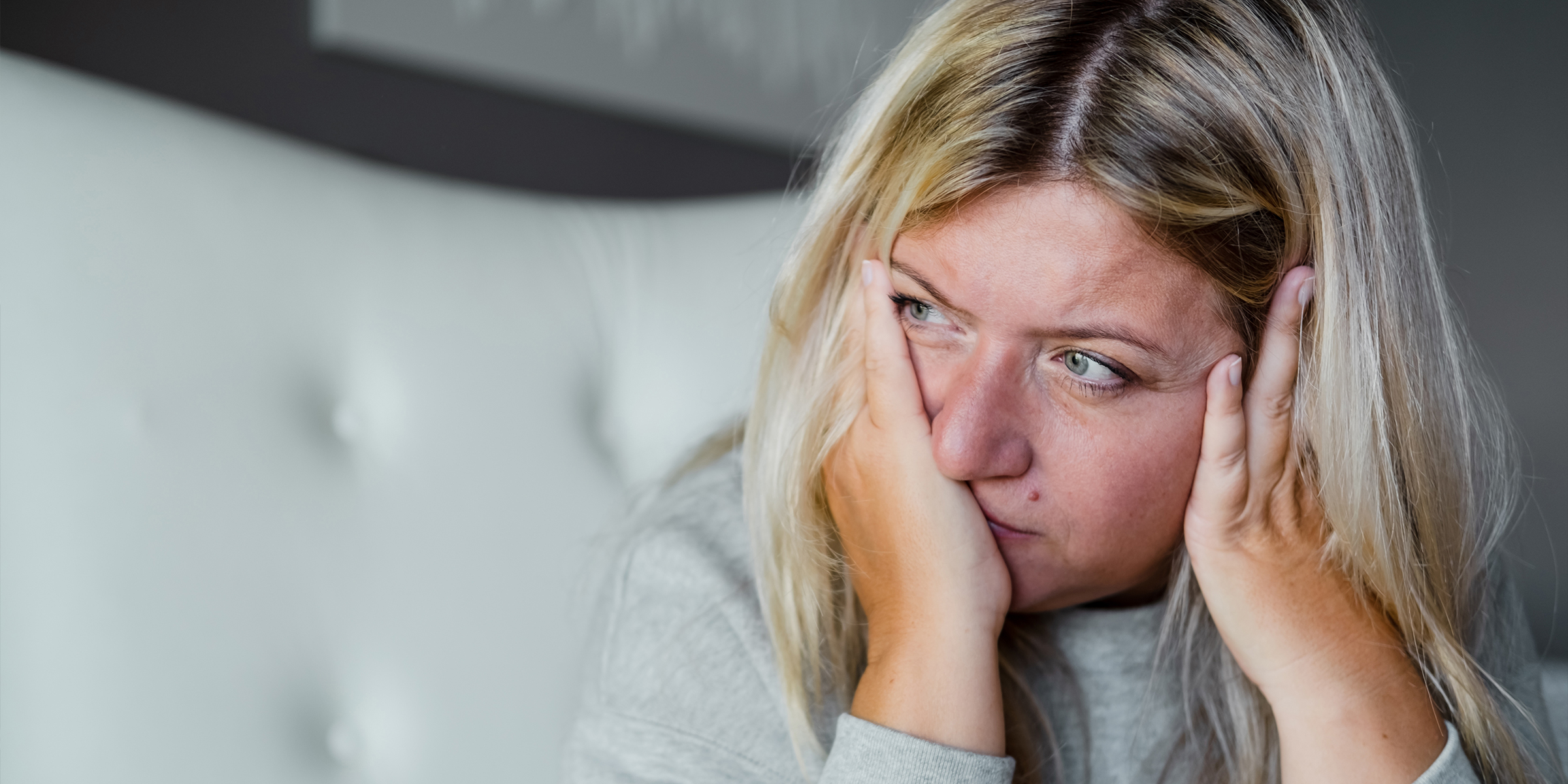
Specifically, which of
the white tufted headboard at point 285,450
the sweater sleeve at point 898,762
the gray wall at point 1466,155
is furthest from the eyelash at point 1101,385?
the gray wall at point 1466,155

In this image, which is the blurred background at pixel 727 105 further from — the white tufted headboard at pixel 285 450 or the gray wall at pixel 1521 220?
the white tufted headboard at pixel 285 450

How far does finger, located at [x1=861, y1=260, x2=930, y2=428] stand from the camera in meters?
0.87

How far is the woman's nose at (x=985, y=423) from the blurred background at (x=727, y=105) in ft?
3.01

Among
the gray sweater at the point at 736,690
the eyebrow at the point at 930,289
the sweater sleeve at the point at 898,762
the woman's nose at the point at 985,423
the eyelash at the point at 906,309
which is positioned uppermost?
the eyebrow at the point at 930,289

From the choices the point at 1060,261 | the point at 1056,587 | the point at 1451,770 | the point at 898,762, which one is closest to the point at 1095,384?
the point at 1060,261

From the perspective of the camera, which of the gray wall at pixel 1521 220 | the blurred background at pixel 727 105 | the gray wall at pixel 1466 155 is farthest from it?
the gray wall at pixel 1521 220

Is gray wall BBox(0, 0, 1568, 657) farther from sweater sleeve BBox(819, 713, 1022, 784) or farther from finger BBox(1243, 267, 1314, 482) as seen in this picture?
sweater sleeve BBox(819, 713, 1022, 784)

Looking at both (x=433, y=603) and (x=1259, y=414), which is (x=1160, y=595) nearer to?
(x=1259, y=414)

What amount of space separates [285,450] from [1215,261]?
0.77 meters

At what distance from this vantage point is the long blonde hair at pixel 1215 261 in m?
0.79

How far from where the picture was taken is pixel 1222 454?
0.87 metres

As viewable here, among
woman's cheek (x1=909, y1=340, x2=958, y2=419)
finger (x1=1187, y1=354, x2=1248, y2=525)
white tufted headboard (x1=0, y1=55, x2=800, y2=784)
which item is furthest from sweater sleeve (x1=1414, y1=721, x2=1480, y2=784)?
white tufted headboard (x1=0, y1=55, x2=800, y2=784)

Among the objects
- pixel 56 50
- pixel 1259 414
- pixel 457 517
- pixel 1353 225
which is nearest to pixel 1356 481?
pixel 1259 414

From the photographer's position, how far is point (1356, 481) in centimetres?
87
